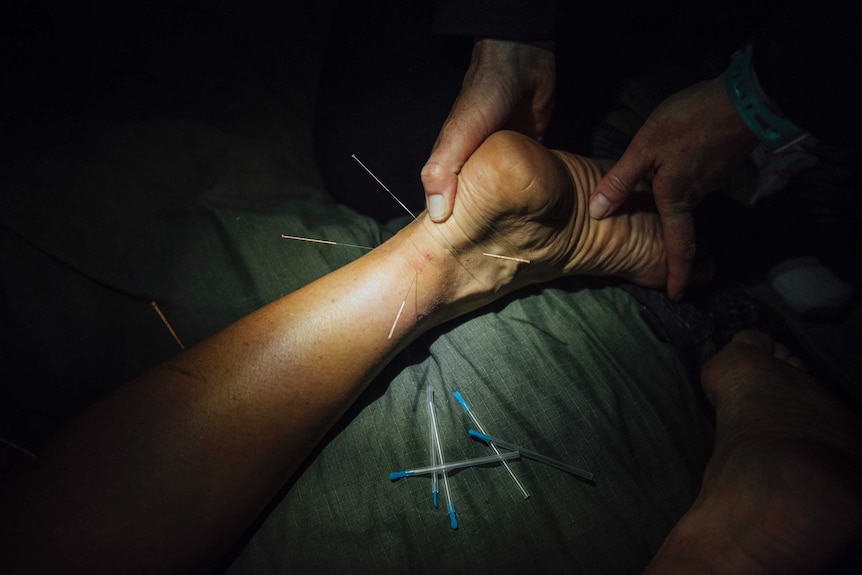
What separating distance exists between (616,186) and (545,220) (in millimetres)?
282

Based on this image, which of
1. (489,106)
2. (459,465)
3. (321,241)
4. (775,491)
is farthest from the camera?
(321,241)

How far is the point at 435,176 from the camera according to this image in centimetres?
96

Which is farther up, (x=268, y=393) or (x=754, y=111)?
(x=754, y=111)

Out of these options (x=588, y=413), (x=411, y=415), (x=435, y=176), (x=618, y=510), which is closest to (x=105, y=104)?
(x=435, y=176)

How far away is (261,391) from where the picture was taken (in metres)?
0.88

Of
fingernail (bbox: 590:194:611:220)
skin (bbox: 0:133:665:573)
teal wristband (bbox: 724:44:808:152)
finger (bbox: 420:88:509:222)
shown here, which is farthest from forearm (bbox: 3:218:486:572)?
teal wristband (bbox: 724:44:808:152)

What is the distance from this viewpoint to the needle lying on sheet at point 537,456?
947mm

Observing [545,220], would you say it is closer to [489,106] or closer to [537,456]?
[489,106]

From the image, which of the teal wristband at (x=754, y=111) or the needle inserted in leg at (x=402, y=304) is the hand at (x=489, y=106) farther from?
the teal wristband at (x=754, y=111)

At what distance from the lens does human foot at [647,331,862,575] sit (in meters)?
0.72

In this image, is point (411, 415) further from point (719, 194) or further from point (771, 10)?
point (771, 10)

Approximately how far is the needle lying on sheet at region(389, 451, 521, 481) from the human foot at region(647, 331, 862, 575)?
0.32 meters

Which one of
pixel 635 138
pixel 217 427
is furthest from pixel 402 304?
pixel 635 138

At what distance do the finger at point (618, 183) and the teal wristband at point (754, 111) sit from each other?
0.76 ft
